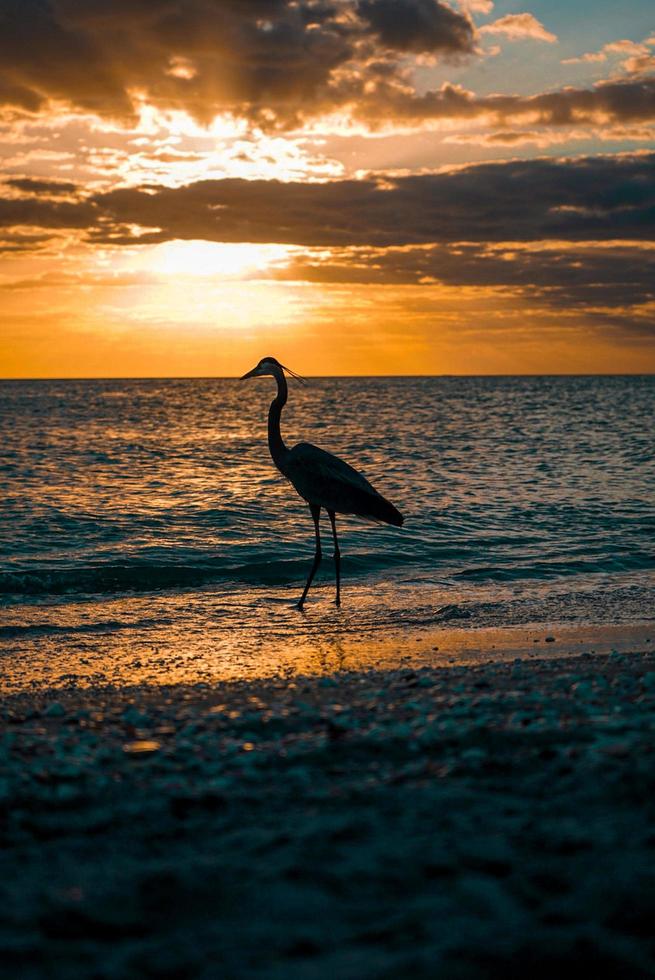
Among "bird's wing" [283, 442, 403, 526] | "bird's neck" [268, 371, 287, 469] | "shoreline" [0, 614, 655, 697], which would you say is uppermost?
"bird's neck" [268, 371, 287, 469]

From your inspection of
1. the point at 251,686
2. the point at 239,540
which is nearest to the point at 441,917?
the point at 251,686

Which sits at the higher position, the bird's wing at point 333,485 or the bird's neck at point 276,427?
the bird's neck at point 276,427

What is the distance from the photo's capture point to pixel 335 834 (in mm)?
5199

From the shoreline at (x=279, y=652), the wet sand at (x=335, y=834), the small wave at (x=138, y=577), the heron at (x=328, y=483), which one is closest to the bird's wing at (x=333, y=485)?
the heron at (x=328, y=483)

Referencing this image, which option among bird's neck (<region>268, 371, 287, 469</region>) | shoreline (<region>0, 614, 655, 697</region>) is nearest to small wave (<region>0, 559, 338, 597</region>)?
bird's neck (<region>268, 371, 287, 469</region>)

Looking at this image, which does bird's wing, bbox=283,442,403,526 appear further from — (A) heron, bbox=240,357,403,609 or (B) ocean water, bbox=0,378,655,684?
(B) ocean water, bbox=0,378,655,684

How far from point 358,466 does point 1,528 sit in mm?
17143

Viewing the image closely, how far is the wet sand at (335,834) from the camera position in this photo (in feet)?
13.6

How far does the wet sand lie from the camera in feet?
13.6

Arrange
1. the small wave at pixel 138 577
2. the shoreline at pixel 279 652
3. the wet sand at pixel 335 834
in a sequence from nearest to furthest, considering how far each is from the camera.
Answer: the wet sand at pixel 335 834 → the shoreline at pixel 279 652 → the small wave at pixel 138 577

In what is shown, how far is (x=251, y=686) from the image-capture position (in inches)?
342

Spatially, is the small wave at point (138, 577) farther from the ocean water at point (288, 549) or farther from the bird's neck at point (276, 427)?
the bird's neck at point (276, 427)

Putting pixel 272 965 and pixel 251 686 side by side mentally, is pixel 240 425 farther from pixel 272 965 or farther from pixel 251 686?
pixel 272 965

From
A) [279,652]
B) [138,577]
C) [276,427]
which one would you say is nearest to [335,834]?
[279,652]
